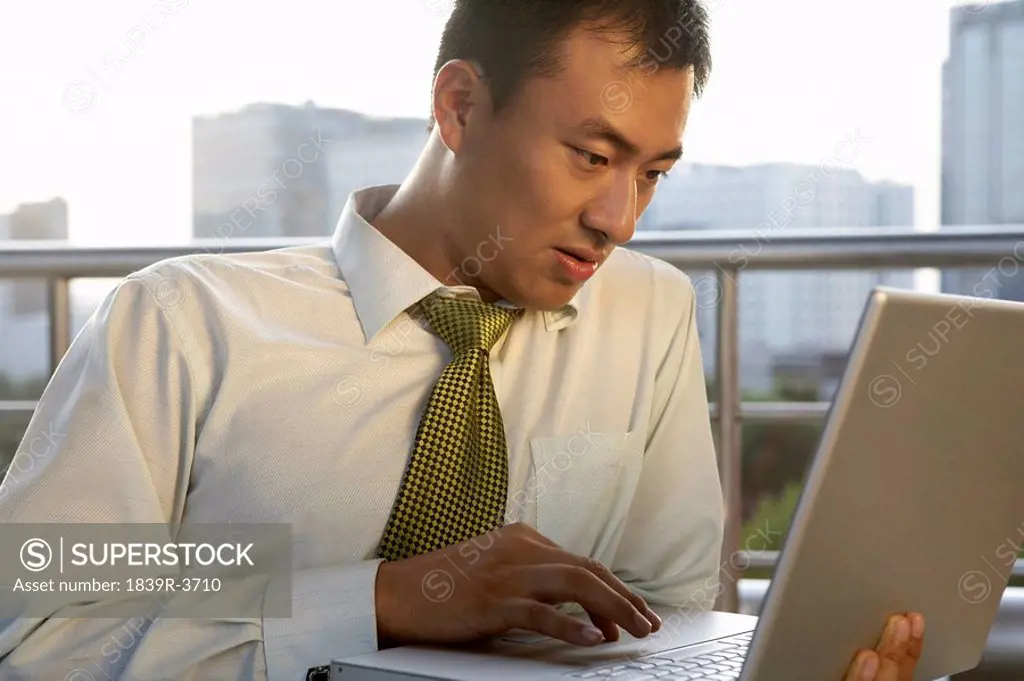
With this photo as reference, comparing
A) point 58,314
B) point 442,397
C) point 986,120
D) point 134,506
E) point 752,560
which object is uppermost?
point 986,120

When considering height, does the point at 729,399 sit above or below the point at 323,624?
above

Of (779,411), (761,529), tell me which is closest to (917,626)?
(779,411)

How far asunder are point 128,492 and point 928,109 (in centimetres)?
269

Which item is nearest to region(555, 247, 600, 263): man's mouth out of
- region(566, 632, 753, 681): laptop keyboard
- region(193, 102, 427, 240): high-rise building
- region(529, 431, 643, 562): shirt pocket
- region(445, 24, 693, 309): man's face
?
region(445, 24, 693, 309): man's face

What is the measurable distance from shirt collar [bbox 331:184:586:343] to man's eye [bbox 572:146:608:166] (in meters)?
0.20

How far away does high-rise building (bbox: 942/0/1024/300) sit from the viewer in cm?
287

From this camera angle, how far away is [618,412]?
1.49m

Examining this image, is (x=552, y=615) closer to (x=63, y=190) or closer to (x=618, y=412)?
(x=618, y=412)

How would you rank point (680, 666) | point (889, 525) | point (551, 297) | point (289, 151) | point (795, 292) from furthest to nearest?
point (289, 151) < point (795, 292) < point (551, 297) < point (680, 666) < point (889, 525)

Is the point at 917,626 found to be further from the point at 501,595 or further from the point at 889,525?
the point at 501,595

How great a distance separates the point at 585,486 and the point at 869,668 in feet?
1.81

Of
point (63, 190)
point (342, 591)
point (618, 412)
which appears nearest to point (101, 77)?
point (63, 190)

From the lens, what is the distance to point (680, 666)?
97 cm

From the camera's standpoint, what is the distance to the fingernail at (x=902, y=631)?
0.92 metres
